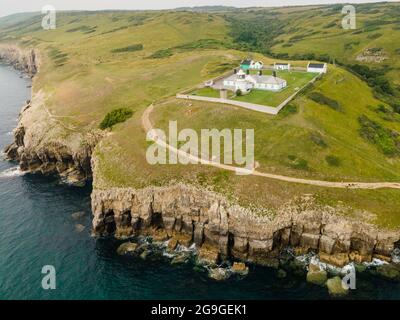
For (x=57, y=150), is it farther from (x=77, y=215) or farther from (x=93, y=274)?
(x=93, y=274)

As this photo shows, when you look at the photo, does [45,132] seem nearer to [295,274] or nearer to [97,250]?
[97,250]

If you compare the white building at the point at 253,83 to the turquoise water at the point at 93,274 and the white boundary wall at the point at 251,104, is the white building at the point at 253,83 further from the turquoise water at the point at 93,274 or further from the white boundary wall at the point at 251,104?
the turquoise water at the point at 93,274

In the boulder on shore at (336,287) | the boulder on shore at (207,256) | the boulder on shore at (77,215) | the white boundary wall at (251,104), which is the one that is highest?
the white boundary wall at (251,104)

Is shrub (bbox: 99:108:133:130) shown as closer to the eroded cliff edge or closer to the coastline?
the eroded cliff edge

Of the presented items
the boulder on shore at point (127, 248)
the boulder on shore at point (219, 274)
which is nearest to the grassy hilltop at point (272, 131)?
the boulder on shore at point (127, 248)

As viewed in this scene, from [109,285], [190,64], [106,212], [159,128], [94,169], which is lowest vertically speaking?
[109,285]

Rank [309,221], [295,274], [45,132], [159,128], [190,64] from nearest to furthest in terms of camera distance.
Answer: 1. [295,274]
2. [309,221]
3. [159,128]
4. [45,132]
5. [190,64]

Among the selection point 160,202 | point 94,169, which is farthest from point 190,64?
point 160,202

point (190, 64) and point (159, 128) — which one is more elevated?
point (190, 64)
